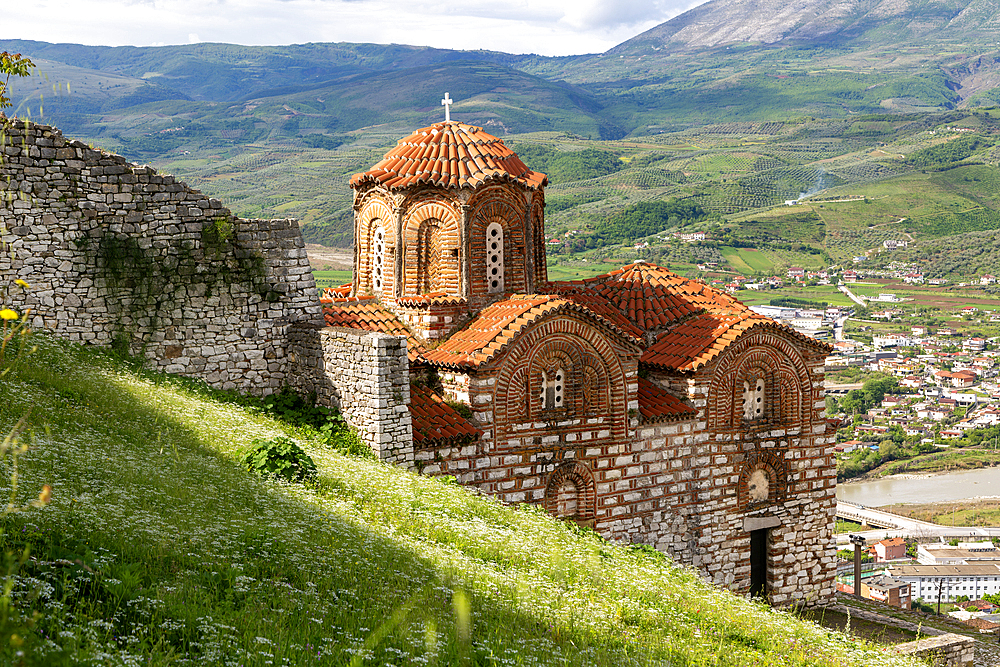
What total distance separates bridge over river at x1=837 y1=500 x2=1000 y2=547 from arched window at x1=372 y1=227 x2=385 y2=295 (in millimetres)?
45599

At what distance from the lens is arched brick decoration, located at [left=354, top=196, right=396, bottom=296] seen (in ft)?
50.9

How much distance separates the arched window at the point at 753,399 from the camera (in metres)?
15.4

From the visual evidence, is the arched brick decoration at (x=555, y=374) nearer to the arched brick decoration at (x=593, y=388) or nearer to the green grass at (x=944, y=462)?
the arched brick decoration at (x=593, y=388)

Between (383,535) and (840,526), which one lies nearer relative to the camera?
(383,535)

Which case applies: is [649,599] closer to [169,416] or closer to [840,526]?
[169,416]

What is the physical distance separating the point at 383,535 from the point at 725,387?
794 centimetres

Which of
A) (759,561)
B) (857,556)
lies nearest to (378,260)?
(759,561)

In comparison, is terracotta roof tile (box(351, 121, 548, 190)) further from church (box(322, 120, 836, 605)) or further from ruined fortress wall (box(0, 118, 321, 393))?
ruined fortress wall (box(0, 118, 321, 393))

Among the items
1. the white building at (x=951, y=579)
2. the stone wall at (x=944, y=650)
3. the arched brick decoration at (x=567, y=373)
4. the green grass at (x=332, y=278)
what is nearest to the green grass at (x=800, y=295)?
the green grass at (x=332, y=278)

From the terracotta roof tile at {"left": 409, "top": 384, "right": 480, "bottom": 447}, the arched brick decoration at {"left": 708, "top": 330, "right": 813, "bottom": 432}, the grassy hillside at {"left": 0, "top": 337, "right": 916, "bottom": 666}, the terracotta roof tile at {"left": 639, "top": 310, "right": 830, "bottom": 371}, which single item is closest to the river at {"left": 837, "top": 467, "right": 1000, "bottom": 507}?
the arched brick decoration at {"left": 708, "top": 330, "right": 813, "bottom": 432}

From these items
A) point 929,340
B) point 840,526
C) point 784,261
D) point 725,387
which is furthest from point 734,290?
point 725,387

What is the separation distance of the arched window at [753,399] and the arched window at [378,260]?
616 centimetres

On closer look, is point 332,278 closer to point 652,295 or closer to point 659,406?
point 652,295

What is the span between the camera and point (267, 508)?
8.47 m
